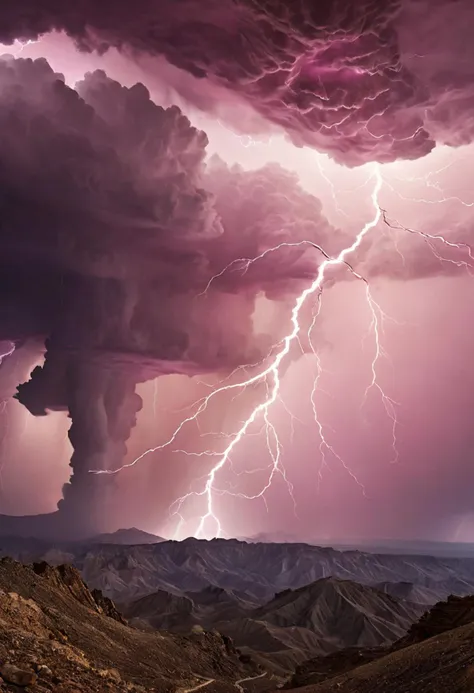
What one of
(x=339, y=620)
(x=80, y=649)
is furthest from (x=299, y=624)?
(x=80, y=649)

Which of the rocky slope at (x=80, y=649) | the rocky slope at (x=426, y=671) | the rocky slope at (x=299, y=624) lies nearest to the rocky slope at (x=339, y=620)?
the rocky slope at (x=299, y=624)

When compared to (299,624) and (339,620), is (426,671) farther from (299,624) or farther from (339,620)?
(339,620)

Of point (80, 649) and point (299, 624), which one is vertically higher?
point (80, 649)

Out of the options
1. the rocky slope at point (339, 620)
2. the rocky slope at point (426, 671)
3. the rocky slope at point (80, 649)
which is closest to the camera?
the rocky slope at point (80, 649)

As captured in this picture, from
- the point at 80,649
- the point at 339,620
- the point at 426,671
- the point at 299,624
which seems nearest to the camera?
the point at 426,671

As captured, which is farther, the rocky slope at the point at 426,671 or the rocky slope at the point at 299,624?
the rocky slope at the point at 299,624

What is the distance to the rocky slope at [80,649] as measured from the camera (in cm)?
2755

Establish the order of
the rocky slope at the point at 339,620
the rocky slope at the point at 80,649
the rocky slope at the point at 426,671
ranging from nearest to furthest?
the rocky slope at the point at 80,649
the rocky slope at the point at 426,671
the rocky slope at the point at 339,620

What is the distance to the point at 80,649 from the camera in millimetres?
41500

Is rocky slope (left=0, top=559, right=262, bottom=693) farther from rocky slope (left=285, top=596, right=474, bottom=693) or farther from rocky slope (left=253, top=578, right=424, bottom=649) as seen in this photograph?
A: rocky slope (left=253, top=578, right=424, bottom=649)

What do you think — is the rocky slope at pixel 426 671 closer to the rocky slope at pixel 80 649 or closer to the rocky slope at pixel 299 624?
the rocky slope at pixel 80 649

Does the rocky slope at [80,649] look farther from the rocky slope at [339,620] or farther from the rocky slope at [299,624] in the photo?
the rocky slope at [339,620]

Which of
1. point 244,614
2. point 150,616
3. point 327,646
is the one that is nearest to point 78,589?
point 327,646

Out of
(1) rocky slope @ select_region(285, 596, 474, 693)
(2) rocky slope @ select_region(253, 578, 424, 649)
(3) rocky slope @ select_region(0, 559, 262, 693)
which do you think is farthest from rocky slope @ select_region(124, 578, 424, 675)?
(1) rocky slope @ select_region(285, 596, 474, 693)
